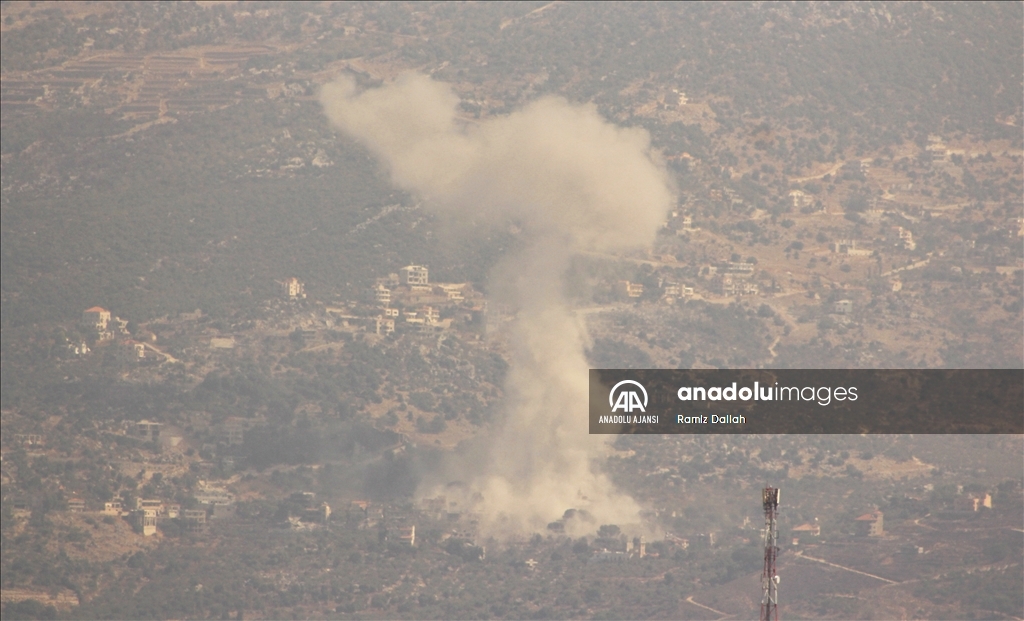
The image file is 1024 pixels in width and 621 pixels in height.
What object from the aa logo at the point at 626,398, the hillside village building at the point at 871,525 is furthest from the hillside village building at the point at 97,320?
the hillside village building at the point at 871,525

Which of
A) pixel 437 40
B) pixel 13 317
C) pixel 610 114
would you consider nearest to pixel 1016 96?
pixel 610 114

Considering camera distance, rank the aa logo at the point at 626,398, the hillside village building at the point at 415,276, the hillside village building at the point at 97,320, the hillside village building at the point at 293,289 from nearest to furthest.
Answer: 1. the aa logo at the point at 626,398
2. the hillside village building at the point at 97,320
3. the hillside village building at the point at 293,289
4. the hillside village building at the point at 415,276

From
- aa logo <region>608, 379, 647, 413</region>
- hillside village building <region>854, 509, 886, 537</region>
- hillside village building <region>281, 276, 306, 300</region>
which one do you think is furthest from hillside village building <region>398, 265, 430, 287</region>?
hillside village building <region>854, 509, 886, 537</region>

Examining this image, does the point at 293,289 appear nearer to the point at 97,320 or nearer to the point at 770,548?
the point at 97,320

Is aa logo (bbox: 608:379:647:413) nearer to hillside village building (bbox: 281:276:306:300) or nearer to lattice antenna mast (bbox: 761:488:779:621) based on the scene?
hillside village building (bbox: 281:276:306:300)

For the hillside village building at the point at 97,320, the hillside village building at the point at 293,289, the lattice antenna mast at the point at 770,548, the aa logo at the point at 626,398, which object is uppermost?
the hillside village building at the point at 293,289

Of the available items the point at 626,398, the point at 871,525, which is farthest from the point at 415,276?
the point at 871,525

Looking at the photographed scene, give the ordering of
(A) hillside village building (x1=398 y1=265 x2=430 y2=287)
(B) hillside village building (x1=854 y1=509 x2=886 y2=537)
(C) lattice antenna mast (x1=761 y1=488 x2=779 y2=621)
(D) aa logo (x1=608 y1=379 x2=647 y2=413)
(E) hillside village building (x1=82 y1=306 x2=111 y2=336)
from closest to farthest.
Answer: (C) lattice antenna mast (x1=761 y1=488 x2=779 y2=621) → (B) hillside village building (x1=854 y1=509 x2=886 y2=537) → (D) aa logo (x1=608 y1=379 x2=647 y2=413) → (E) hillside village building (x1=82 y1=306 x2=111 y2=336) → (A) hillside village building (x1=398 y1=265 x2=430 y2=287)

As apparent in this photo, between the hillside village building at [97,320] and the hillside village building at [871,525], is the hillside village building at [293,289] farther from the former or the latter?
the hillside village building at [871,525]
